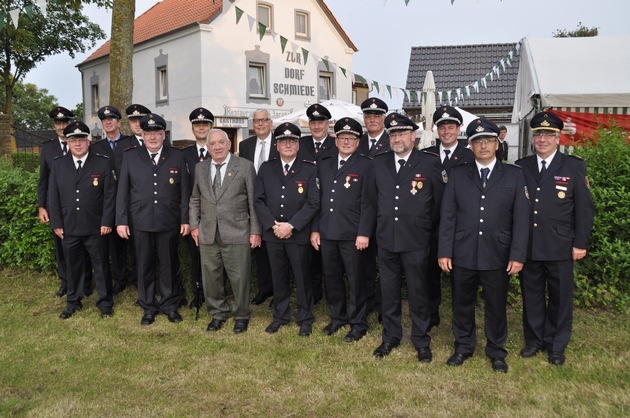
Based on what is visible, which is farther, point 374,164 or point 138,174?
point 138,174

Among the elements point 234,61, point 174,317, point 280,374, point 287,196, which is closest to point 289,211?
point 287,196

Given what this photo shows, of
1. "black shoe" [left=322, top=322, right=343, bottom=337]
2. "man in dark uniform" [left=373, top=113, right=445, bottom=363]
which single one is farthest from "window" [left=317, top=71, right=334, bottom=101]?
"man in dark uniform" [left=373, top=113, right=445, bottom=363]

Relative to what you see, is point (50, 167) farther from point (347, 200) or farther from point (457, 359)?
point (457, 359)

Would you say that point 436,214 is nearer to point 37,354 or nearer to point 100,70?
point 37,354

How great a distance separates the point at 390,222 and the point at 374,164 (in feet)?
1.82

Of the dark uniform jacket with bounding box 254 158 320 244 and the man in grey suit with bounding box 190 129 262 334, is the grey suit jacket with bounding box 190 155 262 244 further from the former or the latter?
the dark uniform jacket with bounding box 254 158 320 244

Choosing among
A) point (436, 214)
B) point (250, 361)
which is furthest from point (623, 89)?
point (250, 361)

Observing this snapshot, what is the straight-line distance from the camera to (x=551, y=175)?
4.34 meters

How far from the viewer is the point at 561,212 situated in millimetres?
4301

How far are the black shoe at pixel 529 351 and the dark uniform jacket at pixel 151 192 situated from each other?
3.40 meters

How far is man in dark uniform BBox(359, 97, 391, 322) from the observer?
17.6 ft

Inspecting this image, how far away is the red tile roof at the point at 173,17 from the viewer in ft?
A: 63.3

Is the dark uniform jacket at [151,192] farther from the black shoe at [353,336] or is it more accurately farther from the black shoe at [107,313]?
the black shoe at [353,336]

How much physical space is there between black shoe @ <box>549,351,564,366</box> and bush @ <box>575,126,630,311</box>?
1312 millimetres
